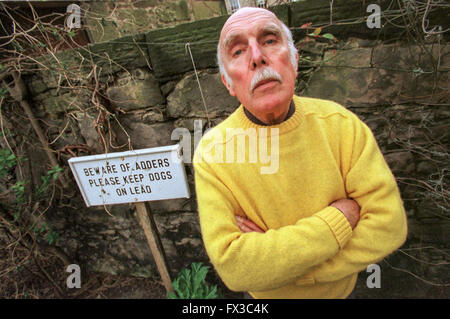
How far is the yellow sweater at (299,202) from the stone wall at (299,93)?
1.92ft

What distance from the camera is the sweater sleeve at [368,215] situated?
0.87m

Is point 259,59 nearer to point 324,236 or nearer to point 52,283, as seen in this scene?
point 324,236

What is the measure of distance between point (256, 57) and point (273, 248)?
70cm

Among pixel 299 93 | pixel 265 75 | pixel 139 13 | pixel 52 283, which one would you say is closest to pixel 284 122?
pixel 265 75

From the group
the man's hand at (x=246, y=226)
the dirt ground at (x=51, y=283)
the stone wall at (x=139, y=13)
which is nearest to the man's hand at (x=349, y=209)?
the man's hand at (x=246, y=226)

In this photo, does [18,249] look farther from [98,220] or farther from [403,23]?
[403,23]

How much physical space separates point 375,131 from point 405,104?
0.73 feet

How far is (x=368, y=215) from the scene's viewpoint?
887mm

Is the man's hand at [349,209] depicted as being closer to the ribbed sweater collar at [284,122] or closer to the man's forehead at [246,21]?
the ribbed sweater collar at [284,122]

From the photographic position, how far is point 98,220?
2.25 m

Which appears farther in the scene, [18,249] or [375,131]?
[18,249]

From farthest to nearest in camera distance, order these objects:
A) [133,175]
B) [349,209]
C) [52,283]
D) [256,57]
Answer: [52,283] → [133,175] → [349,209] → [256,57]

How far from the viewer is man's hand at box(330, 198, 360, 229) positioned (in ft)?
2.96

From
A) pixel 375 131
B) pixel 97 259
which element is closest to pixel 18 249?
pixel 97 259
